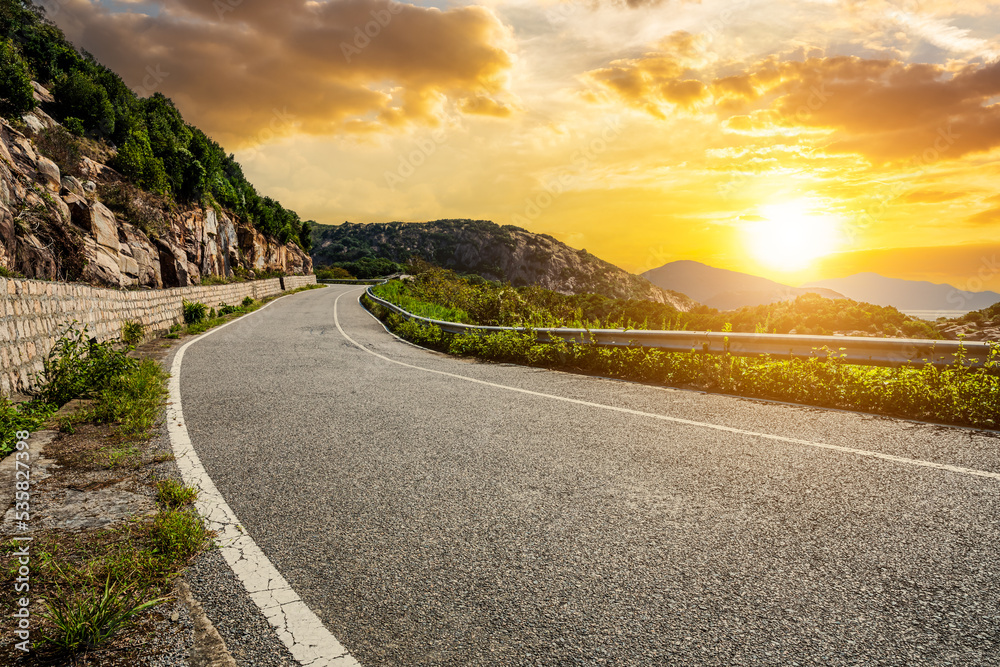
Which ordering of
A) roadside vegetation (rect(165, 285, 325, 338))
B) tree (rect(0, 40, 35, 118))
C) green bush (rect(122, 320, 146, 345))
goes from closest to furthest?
green bush (rect(122, 320, 146, 345)) → roadside vegetation (rect(165, 285, 325, 338)) → tree (rect(0, 40, 35, 118))

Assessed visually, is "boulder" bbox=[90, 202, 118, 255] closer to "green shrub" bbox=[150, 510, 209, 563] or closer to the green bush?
the green bush

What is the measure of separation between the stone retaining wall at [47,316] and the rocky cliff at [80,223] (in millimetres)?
5514

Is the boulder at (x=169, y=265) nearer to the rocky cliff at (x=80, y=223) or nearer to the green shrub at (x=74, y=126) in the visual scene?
the rocky cliff at (x=80, y=223)

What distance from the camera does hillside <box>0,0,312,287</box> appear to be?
20000 millimetres

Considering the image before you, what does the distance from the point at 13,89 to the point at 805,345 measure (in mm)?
35395

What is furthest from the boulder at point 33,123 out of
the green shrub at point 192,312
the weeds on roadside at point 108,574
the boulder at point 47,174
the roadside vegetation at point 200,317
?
the weeds on roadside at point 108,574

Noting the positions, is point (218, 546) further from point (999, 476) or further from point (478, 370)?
point (478, 370)

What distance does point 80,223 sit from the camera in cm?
2328

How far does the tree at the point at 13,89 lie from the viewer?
80.0 feet

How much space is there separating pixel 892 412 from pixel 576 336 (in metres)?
5.78

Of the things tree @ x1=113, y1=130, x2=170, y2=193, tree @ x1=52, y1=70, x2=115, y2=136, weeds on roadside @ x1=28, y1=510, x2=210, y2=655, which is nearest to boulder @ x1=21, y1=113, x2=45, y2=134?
tree @ x1=113, y1=130, x2=170, y2=193

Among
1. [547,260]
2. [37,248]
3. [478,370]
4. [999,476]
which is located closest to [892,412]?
[999,476]

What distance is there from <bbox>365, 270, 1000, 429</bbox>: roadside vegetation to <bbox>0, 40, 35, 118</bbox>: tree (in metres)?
26.1

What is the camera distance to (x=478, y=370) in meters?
10.3
